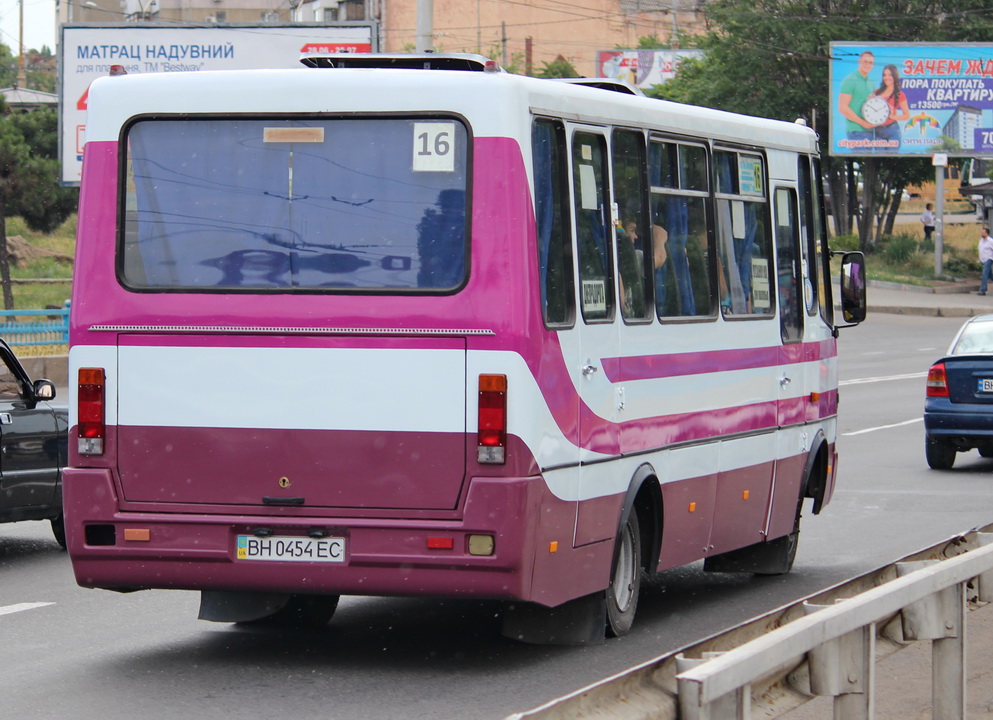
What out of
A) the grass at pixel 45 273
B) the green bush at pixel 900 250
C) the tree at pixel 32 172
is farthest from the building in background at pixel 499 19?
the tree at pixel 32 172

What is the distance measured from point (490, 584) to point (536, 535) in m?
0.29

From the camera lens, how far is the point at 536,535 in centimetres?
749

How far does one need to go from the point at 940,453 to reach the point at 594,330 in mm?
10886

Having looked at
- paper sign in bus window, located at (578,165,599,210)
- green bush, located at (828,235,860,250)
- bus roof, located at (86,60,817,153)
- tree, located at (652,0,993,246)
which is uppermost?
tree, located at (652,0,993,246)

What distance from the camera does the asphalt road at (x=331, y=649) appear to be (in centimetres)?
721

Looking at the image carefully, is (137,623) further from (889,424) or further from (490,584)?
(889,424)

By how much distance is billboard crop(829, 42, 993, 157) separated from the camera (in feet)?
178

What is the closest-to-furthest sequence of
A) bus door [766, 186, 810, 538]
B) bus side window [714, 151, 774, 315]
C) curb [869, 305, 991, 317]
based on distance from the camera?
bus side window [714, 151, 774, 315] → bus door [766, 186, 810, 538] → curb [869, 305, 991, 317]

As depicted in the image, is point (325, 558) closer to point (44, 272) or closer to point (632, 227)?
point (632, 227)

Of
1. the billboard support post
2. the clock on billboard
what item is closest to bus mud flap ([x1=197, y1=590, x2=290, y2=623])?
→ the billboard support post

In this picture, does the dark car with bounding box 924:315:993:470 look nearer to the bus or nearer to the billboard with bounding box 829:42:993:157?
the bus

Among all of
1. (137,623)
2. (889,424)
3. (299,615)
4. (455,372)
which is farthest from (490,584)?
(889,424)

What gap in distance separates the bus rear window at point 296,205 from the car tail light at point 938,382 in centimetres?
1159

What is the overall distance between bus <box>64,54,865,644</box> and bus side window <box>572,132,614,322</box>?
0.02 metres
